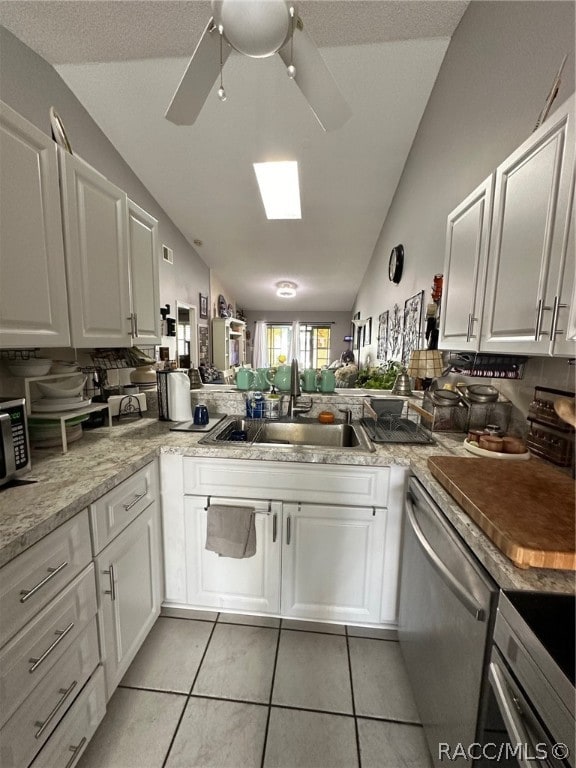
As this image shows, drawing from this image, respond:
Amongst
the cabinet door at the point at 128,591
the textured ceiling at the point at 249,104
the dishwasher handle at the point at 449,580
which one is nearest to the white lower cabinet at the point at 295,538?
the cabinet door at the point at 128,591

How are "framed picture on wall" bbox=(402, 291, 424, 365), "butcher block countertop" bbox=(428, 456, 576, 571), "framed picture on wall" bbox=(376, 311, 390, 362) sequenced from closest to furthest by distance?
1. "butcher block countertop" bbox=(428, 456, 576, 571)
2. "framed picture on wall" bbox=(402, 291, 424, 365)
3. "framed picture on wall" bbox=(376, 311, 390, 362)

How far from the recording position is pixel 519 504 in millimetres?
776

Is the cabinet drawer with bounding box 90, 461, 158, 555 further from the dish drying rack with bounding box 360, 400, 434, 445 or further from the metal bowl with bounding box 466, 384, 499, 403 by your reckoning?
the metal bowl with bounding box 466, 384, 499, 403

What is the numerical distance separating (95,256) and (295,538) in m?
1.55

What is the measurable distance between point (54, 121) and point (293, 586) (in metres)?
2.27

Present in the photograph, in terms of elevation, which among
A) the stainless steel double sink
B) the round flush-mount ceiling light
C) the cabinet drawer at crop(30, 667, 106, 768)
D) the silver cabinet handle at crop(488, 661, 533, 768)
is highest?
the round flush-mount ceiling light

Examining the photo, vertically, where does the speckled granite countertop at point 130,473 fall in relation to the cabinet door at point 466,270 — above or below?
below

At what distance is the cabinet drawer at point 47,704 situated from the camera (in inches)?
27.7

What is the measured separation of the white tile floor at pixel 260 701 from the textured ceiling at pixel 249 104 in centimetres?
323

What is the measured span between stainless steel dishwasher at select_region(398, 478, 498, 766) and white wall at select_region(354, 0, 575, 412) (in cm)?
73

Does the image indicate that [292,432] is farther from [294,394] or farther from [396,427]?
[396,427]

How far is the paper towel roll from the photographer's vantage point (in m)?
1.72

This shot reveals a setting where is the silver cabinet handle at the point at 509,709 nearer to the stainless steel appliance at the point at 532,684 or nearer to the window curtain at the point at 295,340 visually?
the stainless steel appliance at the point at 532,684

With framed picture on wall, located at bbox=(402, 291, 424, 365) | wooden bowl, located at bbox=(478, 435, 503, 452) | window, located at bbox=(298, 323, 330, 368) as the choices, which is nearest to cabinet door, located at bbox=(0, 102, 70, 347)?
wooden bowl, located at bbox=(478, 435, 503, 452)
